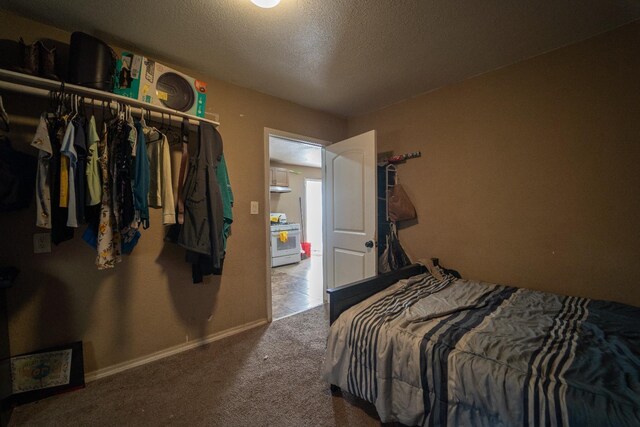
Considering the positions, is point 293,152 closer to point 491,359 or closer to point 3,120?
point 3,120

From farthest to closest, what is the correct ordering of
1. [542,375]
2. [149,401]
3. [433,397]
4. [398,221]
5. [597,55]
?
[398,221] → [597,55] → [149,401] → [433,397] → [542,375]

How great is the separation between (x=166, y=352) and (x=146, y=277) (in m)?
0.65

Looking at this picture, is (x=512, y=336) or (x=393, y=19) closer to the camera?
(x=512, y=336)

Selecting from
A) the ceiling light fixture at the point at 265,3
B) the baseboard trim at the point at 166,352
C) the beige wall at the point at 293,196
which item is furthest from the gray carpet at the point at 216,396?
the beige wall at the point at 293,196

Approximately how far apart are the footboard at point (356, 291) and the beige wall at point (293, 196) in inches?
165

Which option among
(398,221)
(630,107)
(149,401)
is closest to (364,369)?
(149,401)

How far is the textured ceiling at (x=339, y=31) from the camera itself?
145 cm

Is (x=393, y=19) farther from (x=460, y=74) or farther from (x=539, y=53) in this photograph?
(x=539, y=53)

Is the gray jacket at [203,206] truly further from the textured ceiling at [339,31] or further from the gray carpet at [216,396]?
the gray carpet at [216,396]

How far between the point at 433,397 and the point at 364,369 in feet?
1.19

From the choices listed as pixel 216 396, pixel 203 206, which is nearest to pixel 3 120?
pixel 203 206

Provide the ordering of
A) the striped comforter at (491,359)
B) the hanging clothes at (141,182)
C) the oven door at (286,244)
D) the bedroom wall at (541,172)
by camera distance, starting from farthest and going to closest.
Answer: the oven door at (286,244) → the bedroom wall at (541,172) → the hanging clothes at (141,182) → the striped comforter at (491,359)

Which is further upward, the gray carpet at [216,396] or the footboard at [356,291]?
the footboard at [356,291]

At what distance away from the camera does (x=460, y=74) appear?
2207 mm
